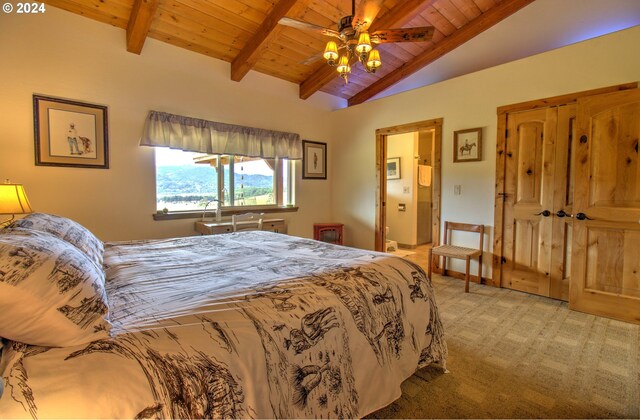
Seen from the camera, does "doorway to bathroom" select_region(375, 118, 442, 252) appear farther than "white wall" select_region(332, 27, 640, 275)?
Yes

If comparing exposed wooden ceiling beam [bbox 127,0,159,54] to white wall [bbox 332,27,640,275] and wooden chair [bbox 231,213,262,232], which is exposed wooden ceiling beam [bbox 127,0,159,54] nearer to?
wooden chair [bbox 231,213,262,232]

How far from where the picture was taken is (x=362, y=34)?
2.32 meters

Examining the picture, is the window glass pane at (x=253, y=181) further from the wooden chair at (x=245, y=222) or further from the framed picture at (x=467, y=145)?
the framed picture at (x=467, y=145)

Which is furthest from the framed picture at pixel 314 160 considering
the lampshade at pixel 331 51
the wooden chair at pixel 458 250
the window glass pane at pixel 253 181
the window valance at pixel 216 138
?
the lampshade at pixel 331 51

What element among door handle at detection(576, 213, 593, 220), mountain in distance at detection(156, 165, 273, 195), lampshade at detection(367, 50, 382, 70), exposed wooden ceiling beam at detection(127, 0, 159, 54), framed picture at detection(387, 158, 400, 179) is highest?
exposed wooden ceiling beam at detection(127, 0, 159, 54)

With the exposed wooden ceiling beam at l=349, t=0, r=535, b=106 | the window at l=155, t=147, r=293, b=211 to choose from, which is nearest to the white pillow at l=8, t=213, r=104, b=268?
the window at l=155, t=147, r=293, b=211

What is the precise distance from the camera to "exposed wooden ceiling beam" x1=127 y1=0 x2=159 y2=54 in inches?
115

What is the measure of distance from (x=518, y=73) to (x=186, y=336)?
4022mm

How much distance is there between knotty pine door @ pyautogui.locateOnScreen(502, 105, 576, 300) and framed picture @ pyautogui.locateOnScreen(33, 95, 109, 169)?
14.6 feet

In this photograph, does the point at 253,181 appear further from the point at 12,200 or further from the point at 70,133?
the point at 12,200

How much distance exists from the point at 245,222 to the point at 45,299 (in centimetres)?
307

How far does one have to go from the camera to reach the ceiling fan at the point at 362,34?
7.54 ft

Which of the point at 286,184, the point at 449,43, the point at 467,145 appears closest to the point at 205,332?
the point at 467,145

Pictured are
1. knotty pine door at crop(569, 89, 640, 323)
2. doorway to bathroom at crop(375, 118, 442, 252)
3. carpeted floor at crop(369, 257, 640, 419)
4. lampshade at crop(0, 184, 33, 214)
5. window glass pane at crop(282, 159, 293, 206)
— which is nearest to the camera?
carpeted floor at crop(369, 257, 640, 419)
